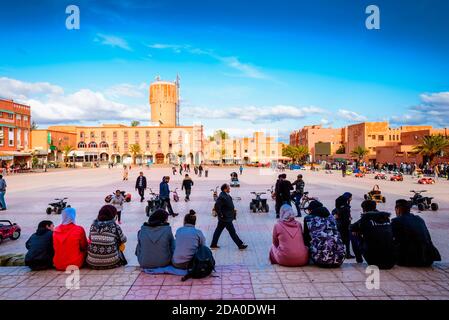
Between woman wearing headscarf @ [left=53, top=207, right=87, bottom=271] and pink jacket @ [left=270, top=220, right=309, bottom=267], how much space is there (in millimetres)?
3407

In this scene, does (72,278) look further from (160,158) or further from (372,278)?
(160,158)

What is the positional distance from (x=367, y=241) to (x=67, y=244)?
16.4 ft

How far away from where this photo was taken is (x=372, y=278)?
5.29 m

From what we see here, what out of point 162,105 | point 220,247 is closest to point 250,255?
point 220,247

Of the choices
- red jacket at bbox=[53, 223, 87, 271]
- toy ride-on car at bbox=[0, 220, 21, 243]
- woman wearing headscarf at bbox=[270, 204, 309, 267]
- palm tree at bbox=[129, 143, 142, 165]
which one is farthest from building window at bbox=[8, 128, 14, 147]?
woman wearing headscarf at bbox=[270, 204, 309, 267]

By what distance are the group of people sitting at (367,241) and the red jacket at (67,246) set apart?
11.1ft

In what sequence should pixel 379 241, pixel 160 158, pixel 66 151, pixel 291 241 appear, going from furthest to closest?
pixel 160 158 → pixel 66 151 → pixel 291 241 → pixel 379 241

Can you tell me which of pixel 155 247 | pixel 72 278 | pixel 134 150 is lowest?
pixel 72 278

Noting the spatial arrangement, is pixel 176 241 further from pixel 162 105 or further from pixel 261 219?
pixel 162 105

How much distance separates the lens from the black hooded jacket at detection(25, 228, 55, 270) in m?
5.79

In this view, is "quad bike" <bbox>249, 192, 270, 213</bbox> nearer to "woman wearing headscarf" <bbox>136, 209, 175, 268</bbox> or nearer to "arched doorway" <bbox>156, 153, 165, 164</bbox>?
"woman wearing headscarf" <bbox>136, 209, 175, 268</bbox>

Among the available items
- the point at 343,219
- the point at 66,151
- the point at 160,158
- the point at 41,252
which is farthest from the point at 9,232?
the point at 160,158
